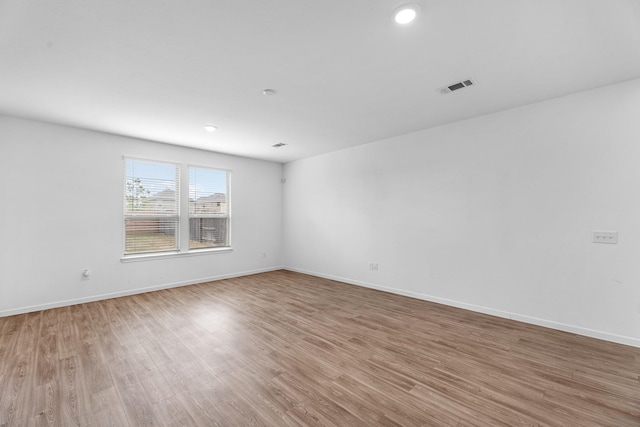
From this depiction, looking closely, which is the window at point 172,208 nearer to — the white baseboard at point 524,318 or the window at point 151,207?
the window at point 151,207

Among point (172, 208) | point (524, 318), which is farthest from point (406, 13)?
point (172, 208)

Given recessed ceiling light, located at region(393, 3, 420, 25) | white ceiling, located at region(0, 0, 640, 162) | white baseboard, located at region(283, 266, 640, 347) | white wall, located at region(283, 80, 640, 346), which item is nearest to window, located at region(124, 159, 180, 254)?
white ceiling, located at region(0, 0, 640, 162)

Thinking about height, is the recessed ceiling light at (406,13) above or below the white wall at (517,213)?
above

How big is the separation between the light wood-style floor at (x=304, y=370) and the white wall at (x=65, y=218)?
47 cm

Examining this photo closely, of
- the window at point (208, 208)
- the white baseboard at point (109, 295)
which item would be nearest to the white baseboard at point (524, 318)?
the white baseboard at point (109, 295)

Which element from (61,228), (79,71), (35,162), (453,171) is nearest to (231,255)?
(61,228)

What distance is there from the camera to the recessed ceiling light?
1.71m

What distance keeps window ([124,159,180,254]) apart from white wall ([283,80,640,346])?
3.40 metres

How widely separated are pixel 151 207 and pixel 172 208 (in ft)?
1.14

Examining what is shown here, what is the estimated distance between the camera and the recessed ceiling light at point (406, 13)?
171 cm

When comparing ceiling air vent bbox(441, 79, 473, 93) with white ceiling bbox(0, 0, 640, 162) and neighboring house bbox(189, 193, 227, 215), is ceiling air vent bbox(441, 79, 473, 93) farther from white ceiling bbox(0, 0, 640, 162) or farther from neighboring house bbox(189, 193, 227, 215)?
neighboring house bbox(189, 193, 227, 215)

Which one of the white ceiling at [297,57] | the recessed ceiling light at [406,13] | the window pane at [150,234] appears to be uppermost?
the white ceiling at [297,57]

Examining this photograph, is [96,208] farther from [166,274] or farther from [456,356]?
[456,356]

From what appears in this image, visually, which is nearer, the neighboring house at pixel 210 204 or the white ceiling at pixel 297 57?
the white ceiling at pixel 297 57
